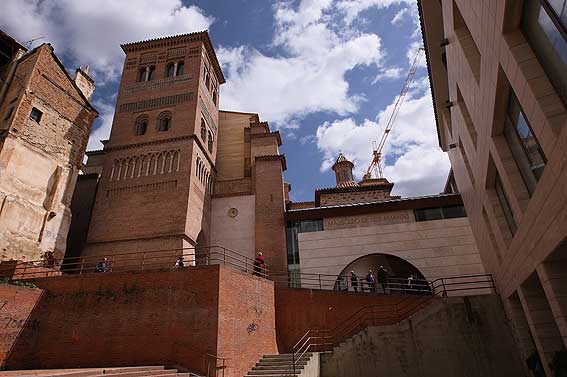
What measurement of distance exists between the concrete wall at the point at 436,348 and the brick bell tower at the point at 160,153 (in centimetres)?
1062

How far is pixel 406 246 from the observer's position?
64.6 feet

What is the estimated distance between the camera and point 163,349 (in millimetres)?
11055

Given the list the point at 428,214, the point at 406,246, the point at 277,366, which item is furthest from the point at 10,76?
the point at 428,214

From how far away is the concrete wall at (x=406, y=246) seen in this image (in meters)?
18.9

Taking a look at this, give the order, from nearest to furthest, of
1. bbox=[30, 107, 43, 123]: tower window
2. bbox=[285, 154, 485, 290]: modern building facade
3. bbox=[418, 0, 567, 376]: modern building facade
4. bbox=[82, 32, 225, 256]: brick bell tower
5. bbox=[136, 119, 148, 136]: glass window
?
bbox=[418, 0, 567, 376]: modern building facade
bbox=[30, 107, 43, 123]: tower window
bbox=[285, 154, 485, 290]: modern building facade
bbox=[82, 32, 225, 256]: brick bell tower
bbox=[136, 119, 148, 136]: glass window

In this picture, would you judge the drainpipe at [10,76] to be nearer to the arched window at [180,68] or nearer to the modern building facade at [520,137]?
the arched window at [180,68]

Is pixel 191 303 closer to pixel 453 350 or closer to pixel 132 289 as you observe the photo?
pixel 132 289

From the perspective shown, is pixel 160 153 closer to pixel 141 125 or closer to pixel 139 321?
pixel 141 125

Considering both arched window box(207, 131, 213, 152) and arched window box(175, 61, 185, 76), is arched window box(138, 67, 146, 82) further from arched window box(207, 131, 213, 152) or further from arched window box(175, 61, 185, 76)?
arched window box(207, 131, 213, 152)

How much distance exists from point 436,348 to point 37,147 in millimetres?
19693

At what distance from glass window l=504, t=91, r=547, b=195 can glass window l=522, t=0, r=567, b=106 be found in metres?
1.56

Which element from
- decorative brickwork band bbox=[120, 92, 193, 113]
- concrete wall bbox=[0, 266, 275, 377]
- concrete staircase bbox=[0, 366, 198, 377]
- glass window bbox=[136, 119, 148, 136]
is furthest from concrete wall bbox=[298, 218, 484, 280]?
glass window bbox=[136, 119, 148, 136]

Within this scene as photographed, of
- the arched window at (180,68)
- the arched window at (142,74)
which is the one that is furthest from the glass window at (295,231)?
the arched window at (142,74)

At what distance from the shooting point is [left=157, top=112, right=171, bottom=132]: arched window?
23.6 metres
